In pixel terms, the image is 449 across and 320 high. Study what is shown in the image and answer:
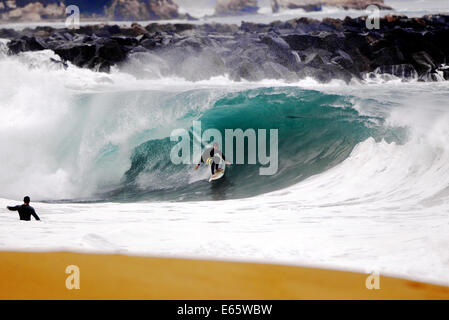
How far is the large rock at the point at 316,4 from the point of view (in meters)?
10.3

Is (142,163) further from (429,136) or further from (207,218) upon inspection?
(429,136)

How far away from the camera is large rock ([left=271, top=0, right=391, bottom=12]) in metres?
10.3

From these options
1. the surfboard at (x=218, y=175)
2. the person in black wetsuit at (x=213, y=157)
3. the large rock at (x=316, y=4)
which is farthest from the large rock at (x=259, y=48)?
the person in black wetsuit at (x=213, y=157)

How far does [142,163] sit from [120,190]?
0.84 metres

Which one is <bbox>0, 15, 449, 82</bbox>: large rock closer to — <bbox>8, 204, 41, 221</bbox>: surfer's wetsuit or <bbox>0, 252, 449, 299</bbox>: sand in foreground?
<bbox>8, 204, 41, 221</bbox>: surfer's wetsuit

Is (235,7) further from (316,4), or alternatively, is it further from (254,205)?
(254,205)

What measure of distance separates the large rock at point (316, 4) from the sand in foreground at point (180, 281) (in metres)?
9.09

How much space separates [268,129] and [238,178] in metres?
1.59

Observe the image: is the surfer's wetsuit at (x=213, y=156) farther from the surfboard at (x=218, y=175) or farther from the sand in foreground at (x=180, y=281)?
the sand in foreground at (x=180, y=281)

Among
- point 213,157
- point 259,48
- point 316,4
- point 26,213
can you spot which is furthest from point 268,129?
point 259,48

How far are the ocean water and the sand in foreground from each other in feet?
0.57

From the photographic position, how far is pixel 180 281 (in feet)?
8.20

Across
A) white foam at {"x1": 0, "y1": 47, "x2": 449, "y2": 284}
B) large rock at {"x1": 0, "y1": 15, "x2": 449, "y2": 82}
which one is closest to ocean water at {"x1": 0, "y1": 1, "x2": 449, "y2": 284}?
white foam at {"x1": 0, "y1": 47, "x2": 449, "y2": 284}

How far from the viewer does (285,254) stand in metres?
3.02
